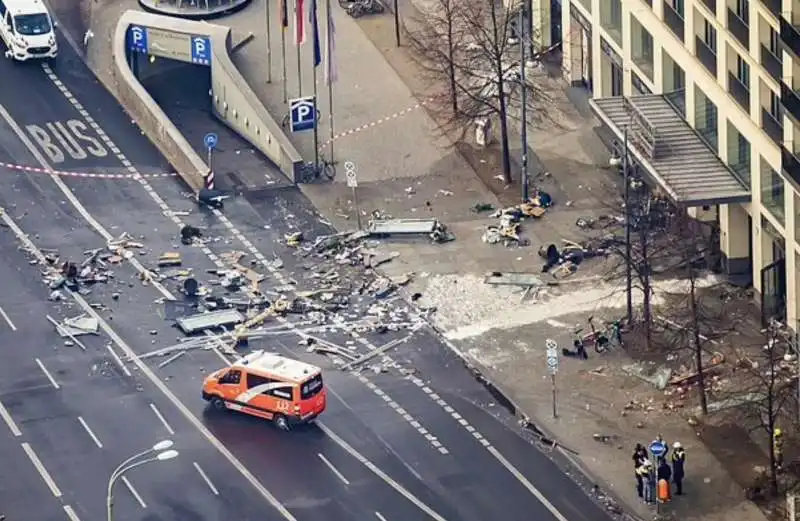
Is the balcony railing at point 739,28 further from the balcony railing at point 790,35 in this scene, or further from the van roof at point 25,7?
the van roof at point 25,7

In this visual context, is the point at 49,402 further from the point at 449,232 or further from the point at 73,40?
the point at 73,40

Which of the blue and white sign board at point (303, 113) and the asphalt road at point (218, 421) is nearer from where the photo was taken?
the asphalt road at point (218, 421)

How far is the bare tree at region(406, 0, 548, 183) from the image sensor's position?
4956 inches

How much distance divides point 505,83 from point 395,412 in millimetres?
29512

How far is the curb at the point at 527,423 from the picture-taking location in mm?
97625

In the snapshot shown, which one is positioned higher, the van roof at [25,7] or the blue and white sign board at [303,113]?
the van roof at [25,7]

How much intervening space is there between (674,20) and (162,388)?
28.2 meters

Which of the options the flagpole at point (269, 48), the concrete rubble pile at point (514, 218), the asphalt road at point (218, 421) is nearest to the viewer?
the asphalt road at point (218, 421)

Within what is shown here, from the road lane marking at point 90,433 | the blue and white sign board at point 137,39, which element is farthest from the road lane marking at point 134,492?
the blue and white sign board at point 137,39

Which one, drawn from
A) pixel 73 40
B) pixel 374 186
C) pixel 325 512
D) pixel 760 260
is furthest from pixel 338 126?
pixel 325 512

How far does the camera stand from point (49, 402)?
10600 cm

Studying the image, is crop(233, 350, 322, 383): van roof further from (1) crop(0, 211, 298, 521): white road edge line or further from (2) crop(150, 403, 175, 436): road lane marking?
(2) crop(150, 403, 175, 436): road lane marking

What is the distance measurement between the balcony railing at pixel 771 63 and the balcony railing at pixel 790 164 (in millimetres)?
2838

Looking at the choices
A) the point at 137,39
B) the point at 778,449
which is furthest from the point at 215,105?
the point at 778,449
